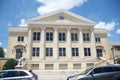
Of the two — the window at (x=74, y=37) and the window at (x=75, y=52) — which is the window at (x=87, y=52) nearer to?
the window at (x=75, y=52)

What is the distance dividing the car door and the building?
20594mm

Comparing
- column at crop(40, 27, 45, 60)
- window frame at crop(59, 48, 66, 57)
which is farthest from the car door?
window frame at crop(59, 48, 66, 57)

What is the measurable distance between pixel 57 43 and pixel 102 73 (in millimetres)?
21903

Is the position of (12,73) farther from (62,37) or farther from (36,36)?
(62,37)

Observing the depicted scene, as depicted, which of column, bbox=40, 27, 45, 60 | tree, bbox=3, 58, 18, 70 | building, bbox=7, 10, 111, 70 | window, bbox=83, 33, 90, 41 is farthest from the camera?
window, bbox=83, 33, 90, 41

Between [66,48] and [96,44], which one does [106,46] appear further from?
[66,48]

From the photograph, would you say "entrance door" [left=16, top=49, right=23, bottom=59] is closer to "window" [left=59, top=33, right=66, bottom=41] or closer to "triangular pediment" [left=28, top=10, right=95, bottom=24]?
"triangular pediment" [left=28, top=10, right=95, bottom=24]

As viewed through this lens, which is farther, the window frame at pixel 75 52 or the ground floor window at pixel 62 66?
the window frame at pixel 75 52

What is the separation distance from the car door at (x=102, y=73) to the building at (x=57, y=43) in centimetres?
2059

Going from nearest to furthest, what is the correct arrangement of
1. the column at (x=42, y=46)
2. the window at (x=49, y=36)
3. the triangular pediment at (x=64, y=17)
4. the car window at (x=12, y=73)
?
the car window at (x=12, y=73)
the column at (x=42, y=46)
the window at (x=49, y=36)
the triangular pediment at (x=64, y=17)

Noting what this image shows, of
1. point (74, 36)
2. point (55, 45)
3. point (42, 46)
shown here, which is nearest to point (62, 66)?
point (55, 45)

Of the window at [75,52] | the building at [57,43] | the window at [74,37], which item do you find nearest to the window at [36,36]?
the building at [57,43]

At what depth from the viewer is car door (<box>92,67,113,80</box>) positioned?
34.2ft

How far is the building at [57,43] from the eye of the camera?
3123 cm
